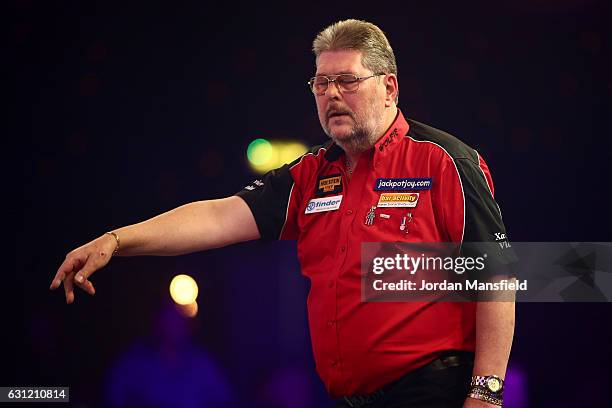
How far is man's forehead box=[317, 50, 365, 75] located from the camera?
2.32m

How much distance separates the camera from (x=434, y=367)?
2.05 m

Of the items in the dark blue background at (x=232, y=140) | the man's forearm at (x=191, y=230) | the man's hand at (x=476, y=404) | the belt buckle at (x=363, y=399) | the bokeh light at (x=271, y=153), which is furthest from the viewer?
the bokeh light at (x=271, y=153)

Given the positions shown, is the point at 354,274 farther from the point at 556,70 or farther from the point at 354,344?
the point at 556,70

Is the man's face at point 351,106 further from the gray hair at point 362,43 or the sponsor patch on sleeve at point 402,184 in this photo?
the sponsor patch on sleeve at point 402,184

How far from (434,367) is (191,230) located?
2.78ft

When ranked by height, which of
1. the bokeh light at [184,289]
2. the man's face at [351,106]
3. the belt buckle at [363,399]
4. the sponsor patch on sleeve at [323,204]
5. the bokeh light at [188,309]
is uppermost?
the man's face at [351,106]

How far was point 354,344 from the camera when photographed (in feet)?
6.96

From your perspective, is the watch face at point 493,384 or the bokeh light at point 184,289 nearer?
the watch face at point 493,384

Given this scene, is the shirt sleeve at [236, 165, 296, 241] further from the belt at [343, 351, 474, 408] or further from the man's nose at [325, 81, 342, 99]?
the belt at [343, 351, 474, 408]

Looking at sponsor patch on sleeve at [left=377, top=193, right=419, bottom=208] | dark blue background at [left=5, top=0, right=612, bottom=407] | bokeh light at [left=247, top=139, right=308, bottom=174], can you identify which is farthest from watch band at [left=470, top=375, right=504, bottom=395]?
bokeh light at [left=247, top=139, right=308, bottom=174]

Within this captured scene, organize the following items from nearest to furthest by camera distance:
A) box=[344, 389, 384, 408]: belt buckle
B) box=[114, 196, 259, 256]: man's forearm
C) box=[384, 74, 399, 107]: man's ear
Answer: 1. box=[344, 389, 384, 408]: belt buckle
2. box=[114, 196, 259, 256]: man's forearm
3. box=[384, 74, 399, 107]: man's ear

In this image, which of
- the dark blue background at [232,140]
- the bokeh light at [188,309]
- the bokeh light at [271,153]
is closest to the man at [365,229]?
the bokeh light at [271,153]

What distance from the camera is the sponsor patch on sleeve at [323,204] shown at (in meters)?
2.32

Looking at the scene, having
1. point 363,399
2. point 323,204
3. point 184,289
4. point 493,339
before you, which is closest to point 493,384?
point 493,339
